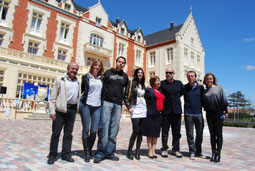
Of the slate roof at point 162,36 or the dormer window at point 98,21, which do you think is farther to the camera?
the slate roof at point 162,36

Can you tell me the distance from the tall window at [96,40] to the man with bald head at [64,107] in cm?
2064

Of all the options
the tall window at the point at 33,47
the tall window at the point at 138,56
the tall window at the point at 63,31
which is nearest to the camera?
the tall window at the point at 33,47

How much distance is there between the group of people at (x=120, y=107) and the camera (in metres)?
3.44

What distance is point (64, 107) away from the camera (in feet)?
10.8

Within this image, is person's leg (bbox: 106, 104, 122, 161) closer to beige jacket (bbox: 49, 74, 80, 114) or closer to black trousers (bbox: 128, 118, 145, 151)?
black trousers (bbox: 128, 118, 145, 151)

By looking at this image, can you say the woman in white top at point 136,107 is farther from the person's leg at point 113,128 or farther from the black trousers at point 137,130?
the person's leg at point 113,128

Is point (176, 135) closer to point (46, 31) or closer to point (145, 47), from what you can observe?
point (46, 31)

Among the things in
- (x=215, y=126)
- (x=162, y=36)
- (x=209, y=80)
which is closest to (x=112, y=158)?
(x=215, y=126)

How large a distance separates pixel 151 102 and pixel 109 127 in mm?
1066

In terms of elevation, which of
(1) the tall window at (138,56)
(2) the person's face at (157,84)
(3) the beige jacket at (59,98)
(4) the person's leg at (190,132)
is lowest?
(4) the person's leg at (190,132)

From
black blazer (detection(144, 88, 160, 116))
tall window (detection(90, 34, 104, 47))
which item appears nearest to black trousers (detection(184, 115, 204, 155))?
black blazer (detection(144, 88, 160, 116))

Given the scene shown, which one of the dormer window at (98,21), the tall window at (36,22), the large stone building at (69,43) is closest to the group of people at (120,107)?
the large stone building at (69,43)

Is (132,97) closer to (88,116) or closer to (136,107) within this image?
(136,107)

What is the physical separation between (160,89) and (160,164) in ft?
5.51
